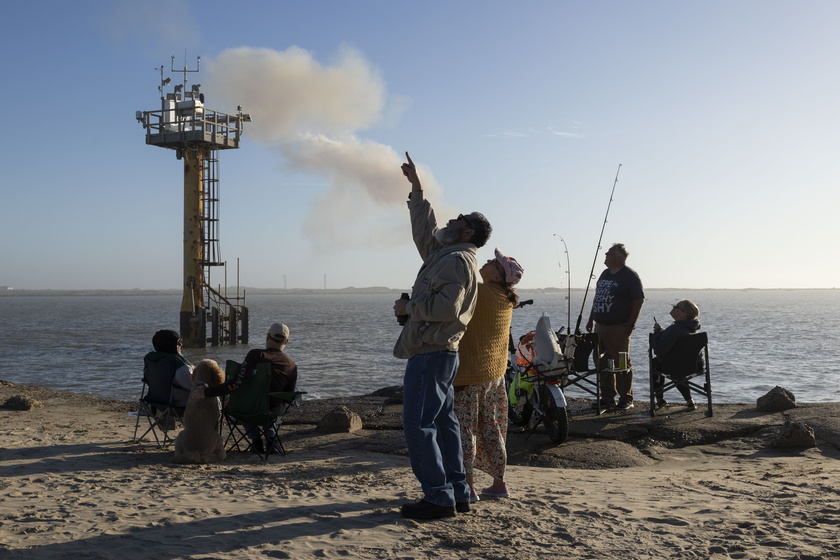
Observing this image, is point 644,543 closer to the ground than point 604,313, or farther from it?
closer to the ground

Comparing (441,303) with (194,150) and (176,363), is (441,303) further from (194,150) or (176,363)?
(194,150)

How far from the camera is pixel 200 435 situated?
21.4ft

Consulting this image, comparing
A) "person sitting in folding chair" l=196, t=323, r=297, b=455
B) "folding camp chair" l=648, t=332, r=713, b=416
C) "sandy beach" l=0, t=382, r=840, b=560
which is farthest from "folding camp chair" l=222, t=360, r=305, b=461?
"folding camp chair" l=648, t=332, r=713, b=416

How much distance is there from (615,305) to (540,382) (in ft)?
5.89

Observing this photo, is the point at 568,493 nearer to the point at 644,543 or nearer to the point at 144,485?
the point at 644,543

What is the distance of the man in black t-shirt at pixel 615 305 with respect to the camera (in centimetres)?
898

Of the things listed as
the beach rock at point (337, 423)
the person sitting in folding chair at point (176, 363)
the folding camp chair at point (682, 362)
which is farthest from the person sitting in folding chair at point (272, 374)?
the folding camp chair at point (682, 362)

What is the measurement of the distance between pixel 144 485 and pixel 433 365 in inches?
94.0

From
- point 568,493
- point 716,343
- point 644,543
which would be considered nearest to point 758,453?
point 568,493

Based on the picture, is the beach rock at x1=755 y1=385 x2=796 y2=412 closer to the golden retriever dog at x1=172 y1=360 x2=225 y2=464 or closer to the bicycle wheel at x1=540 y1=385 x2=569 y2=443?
the bicycle wheel at x1=540 y1=385 x2=569 y2=443

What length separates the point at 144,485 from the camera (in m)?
5.55

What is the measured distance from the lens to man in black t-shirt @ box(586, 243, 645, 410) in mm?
8977

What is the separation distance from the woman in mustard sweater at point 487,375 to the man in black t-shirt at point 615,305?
13.3 feet

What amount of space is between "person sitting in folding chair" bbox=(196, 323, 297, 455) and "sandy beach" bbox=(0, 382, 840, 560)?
0.23 metres
